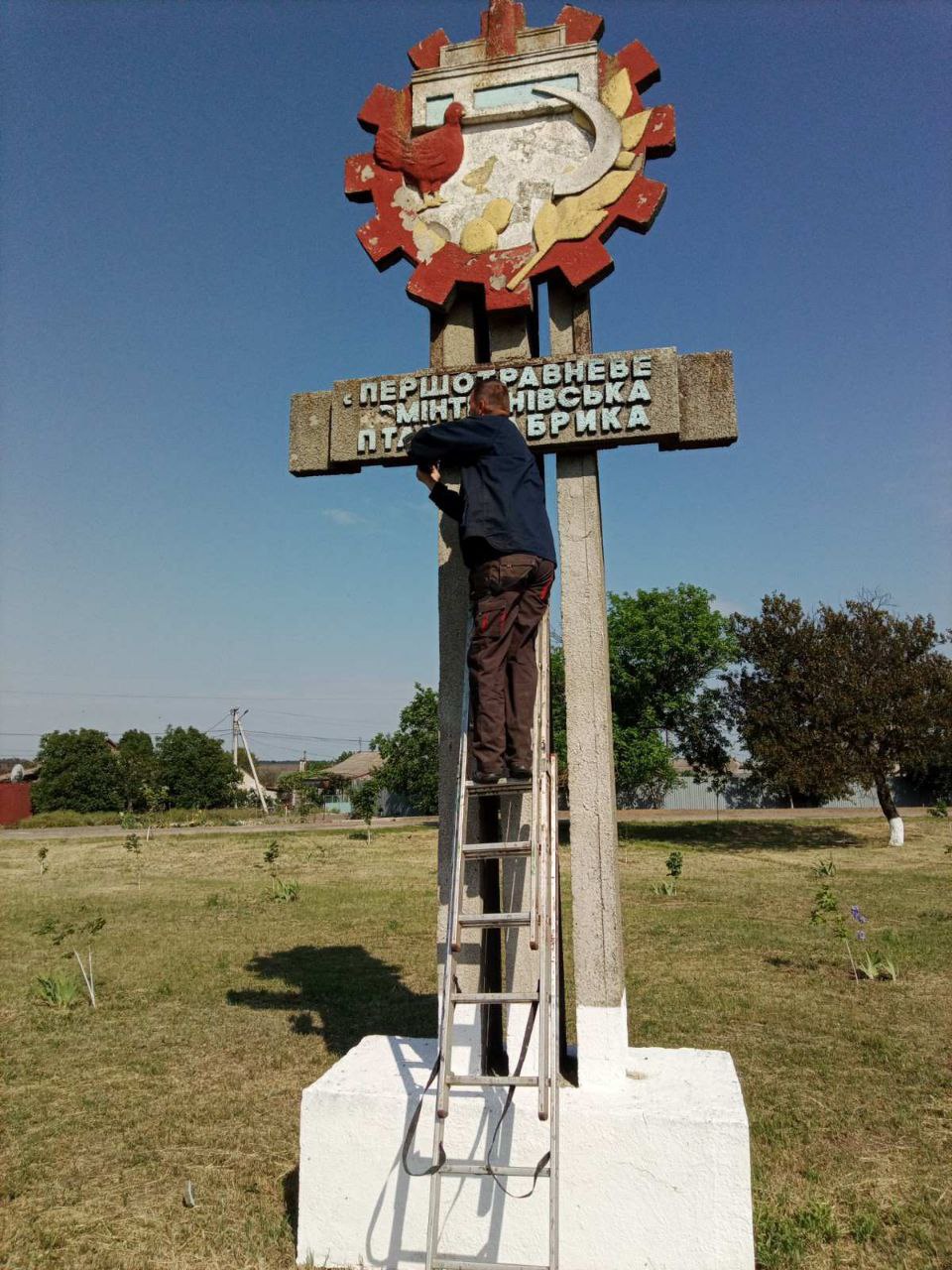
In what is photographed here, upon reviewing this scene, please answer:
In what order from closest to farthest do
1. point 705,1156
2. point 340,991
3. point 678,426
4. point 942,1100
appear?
1. point 705,1156
2. point 678,426
3. point 942,1100
4. point 340,991

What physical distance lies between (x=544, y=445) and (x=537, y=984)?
2.83 m

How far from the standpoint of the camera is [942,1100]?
5.61m

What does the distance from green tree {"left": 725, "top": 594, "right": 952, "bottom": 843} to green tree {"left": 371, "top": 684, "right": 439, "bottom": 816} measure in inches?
826

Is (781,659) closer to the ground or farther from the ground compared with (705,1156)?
farther from the ground

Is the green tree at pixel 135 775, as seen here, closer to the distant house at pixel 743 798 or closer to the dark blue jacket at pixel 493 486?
the distant house at pixel 743 798

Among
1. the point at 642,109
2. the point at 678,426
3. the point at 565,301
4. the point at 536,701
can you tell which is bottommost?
the point at 536,701

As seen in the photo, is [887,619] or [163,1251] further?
[887,619]

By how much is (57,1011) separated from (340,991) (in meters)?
2.62

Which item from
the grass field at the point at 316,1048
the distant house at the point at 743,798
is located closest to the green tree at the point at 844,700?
the grass field at the point at 316,1048

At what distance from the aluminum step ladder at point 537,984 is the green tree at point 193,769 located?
5653 centimetres

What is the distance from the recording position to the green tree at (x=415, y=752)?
44906mm

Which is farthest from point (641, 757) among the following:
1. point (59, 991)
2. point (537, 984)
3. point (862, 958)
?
point (537, 984)

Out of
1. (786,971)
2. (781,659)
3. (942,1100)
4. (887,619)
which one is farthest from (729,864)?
(942,1100)

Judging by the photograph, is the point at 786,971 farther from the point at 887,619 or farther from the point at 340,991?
the point at 887,619
